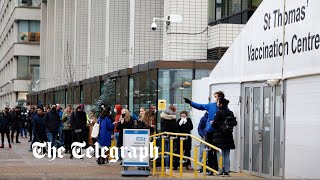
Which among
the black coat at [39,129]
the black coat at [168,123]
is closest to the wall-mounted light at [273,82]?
the black coat at [168,123]

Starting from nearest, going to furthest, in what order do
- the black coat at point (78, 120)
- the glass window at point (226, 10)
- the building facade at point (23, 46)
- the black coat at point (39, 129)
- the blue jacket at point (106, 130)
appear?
the blue jacket at point (106, 130), the black coat at point (78, 120), the glass window at point (226, 10), the black coat at point (39, 129), the building facade at point (23, 46)

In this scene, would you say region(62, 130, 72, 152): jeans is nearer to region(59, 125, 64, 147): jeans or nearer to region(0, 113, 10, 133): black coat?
region(59, 125, 64, 147): jeans

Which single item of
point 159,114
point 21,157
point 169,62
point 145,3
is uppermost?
point 145,3

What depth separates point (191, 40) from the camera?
25.3 meters

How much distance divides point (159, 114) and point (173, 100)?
0.62 m

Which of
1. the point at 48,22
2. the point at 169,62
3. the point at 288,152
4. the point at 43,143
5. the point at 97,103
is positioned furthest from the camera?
the point at 48,22

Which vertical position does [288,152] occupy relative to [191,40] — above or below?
below

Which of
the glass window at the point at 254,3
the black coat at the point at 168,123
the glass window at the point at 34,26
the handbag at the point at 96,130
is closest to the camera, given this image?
the black coat at the point at 168,123

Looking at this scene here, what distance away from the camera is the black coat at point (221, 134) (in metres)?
16.1

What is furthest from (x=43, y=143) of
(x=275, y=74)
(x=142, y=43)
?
(x=275, y=74)

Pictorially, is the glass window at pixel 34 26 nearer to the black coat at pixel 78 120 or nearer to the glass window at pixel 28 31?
the glass window at pixel 28 31

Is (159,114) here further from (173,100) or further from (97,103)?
(97,103)

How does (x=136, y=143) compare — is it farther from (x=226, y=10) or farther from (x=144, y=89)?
(x=226, y=10)

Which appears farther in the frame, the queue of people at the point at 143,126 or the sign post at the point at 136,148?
the sign post at the point at 136,148
